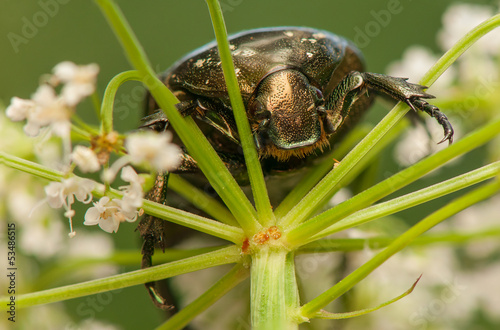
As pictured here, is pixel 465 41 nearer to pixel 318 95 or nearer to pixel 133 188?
pixel 318 95

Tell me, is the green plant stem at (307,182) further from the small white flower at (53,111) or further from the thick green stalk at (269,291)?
the small white flower at (53,111)

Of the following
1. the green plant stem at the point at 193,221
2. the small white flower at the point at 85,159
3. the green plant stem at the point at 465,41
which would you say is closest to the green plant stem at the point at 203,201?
the green plant stem at the point at 193,221

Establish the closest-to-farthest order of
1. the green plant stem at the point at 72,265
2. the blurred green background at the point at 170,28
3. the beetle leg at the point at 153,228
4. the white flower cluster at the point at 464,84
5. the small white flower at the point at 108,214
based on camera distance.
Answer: the small white flower at the point at 108,214 → the beetle leg at the point at 153,228 → the green plant stem at the point at 72,265 → the white flower cluster at the point at 464,84 → the blurred green background at the point at 170,28

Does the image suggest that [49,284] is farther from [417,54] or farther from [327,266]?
[417,54]

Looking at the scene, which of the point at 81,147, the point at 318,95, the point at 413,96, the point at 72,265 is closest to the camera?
the point at 81,147

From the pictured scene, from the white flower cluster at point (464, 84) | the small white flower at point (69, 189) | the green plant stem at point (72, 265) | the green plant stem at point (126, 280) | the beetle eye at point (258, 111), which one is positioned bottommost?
the green plant stem at point (126, 280)

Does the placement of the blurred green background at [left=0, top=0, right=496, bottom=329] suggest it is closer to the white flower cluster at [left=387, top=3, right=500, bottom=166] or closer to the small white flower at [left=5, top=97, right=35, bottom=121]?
the white flower cluster at [left=387, top=3, right=500, bottom=166]

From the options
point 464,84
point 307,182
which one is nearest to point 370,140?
point 307,182
